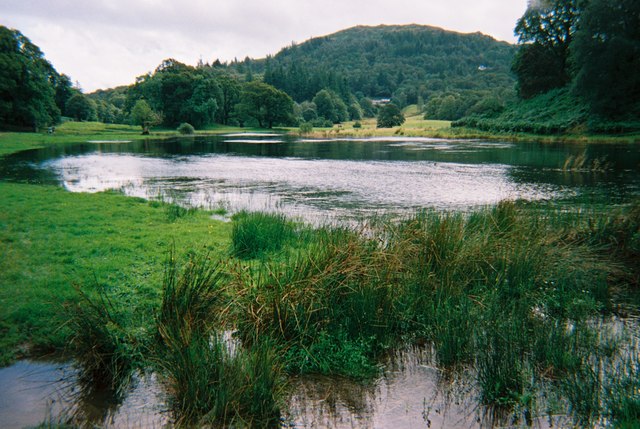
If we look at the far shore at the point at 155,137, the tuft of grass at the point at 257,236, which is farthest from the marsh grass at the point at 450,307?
the far shore at the point at 155,137

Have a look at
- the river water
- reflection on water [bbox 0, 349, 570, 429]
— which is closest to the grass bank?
the river water

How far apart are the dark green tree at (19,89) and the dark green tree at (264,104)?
50624 millimetres

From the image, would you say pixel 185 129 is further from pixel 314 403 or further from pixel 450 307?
pixel 314 403

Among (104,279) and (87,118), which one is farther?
(87,118)

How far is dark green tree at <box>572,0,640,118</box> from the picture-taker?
4916 centimetres

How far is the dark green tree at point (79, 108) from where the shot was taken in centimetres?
10038

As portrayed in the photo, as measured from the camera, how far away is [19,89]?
58188mm

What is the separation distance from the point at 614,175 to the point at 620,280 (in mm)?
19266

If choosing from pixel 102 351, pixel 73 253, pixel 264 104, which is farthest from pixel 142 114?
pixel 102 351

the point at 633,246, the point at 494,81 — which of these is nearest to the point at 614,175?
the point at 633,246

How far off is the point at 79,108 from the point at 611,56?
106398 mm

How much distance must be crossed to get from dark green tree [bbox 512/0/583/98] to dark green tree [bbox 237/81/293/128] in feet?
187

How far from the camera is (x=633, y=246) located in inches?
338

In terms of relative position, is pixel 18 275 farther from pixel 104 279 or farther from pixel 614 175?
pixel 614 175
